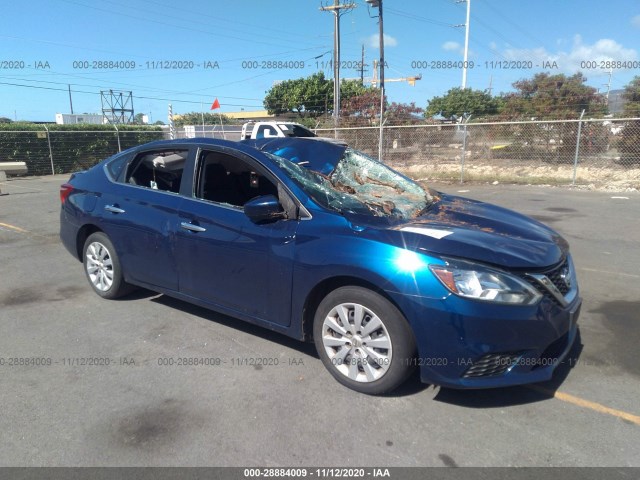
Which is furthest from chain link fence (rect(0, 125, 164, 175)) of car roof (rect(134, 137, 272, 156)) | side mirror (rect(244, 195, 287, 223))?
side mirror (rect(244, 195, 287, 223))

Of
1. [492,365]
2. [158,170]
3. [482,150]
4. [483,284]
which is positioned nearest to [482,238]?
[483,284]

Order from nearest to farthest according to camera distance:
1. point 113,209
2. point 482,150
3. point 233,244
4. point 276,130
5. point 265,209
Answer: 1. point 265,209
2. point 233,244
3. point 113,209
4. point 276,130
5. point 482,150

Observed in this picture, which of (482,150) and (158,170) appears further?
(482,150)

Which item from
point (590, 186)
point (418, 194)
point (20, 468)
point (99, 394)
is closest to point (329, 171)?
point (418, 194)

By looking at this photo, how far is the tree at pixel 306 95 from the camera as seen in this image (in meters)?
49.6

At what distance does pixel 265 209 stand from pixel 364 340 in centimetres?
115

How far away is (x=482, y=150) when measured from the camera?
1889 centimetres

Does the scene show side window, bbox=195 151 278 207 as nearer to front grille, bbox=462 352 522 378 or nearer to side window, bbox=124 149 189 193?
side window, bbox=124 149 189 193

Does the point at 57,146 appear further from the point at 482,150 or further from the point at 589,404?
the point at 589,404

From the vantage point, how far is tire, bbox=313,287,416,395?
2926 millimetres

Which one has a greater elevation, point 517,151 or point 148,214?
point 517,151

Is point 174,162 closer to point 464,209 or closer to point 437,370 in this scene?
point 464,209

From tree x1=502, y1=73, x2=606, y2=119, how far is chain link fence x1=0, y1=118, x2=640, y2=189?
22.9 ft

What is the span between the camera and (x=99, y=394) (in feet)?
10.4
